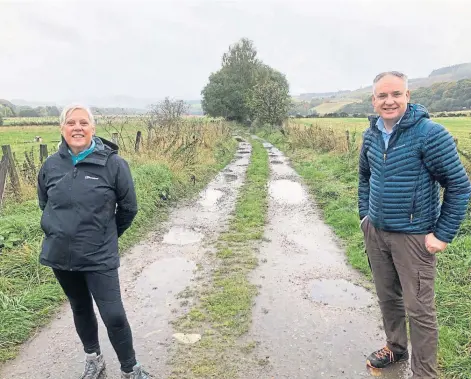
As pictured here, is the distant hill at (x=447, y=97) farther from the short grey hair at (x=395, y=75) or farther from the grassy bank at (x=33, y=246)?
the short grey hair at (x=395, y=75)

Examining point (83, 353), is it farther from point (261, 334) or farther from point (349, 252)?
point (349, 252)

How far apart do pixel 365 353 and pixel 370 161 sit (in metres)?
1.81

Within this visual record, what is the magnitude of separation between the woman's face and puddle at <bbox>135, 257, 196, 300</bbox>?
257 centimetres

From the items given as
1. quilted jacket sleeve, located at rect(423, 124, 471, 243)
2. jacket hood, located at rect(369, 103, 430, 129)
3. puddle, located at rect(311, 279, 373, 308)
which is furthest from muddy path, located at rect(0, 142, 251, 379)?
jacket hood, located at rect(369, 103, 430, 129)

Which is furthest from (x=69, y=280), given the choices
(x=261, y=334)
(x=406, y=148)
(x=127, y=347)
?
(x=406, y=148)

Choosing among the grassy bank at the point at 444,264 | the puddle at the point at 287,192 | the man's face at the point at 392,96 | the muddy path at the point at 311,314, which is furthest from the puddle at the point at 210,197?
the man's face at the point at 392,96

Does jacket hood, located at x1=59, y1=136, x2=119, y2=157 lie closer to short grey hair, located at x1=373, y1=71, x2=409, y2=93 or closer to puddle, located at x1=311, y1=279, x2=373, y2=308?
short grey hair, located at x1=373, y1=71, x2=409, y2=93

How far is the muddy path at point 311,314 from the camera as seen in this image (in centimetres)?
336

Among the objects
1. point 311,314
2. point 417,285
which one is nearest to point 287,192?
point 311,314

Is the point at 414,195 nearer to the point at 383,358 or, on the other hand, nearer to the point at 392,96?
the point at 392,96

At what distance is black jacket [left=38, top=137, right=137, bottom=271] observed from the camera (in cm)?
272

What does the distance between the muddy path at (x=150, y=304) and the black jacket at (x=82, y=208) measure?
3.86ft

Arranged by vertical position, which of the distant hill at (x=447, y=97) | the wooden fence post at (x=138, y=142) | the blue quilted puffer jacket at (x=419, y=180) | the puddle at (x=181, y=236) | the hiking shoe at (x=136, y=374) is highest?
the distant hill at (x=447, y=97)

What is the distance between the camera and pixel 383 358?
3303mm
